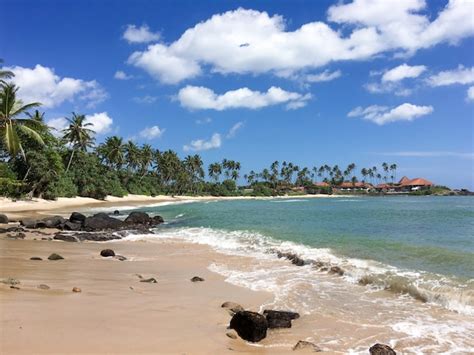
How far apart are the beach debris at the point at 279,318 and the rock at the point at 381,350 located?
178cm

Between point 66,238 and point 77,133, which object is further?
point 77,133

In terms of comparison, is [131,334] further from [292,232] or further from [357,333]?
[292,232]

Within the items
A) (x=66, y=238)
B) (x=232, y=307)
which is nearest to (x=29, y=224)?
(x=66, y=238)

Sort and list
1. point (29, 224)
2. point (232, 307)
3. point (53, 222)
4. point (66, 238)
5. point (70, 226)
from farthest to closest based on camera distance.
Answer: point (53, 222) → point (70, 226) → point (29, 224) → point (66, 238) → point (232, 307)

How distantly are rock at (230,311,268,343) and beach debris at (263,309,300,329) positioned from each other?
0.57m

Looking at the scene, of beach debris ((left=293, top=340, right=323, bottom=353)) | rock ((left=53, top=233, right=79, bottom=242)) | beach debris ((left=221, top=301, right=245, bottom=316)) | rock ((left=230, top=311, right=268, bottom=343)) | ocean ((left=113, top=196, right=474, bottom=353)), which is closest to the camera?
beach debris ((left=293, top=340, right=323, bottom=353))

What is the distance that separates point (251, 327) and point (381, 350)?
213cm

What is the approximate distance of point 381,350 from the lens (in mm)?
6523

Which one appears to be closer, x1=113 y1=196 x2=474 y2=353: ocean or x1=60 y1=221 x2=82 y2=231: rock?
x1=113 y1=196 x2=474 y2=353: ocean

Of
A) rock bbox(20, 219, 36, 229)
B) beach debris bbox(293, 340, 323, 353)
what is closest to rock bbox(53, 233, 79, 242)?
rock bbox(20, 219, 36, 229)

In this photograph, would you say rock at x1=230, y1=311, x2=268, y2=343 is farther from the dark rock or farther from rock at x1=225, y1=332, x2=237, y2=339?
the dark rock

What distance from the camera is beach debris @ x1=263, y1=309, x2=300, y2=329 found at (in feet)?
25.9

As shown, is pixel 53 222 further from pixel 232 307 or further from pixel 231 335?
pixel 231 335

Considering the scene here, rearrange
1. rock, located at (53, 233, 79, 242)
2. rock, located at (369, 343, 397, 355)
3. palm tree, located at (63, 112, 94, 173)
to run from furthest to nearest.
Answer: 1. palm tree, located at (63, 112, 94, 173)
2. rock, located at (53, 233, 79, 242)
3. rock, located at (369, 343, 397, 355)
